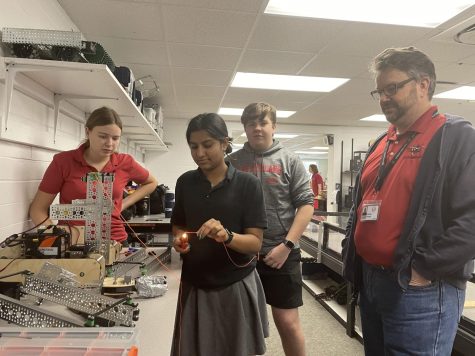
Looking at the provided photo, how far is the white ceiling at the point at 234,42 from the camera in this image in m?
2.57

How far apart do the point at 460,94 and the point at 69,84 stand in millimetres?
5298

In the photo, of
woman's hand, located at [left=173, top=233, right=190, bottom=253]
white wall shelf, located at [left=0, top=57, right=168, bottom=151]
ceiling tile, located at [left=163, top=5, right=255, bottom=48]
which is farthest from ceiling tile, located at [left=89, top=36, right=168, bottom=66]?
woman's hand, located at [left=173, top=233, right=190, bottom=253]

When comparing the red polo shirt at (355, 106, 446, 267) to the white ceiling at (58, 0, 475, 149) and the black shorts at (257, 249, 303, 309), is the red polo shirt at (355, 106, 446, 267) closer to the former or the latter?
the black shorts at (257, 249, 303, 309)

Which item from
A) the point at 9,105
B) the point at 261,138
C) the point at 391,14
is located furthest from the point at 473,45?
the point at 9,105

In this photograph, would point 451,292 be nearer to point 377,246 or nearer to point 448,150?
point 377,246

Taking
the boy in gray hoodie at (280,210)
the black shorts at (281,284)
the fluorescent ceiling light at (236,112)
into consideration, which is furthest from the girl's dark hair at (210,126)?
the fluorescent ceiling light at (236,112)


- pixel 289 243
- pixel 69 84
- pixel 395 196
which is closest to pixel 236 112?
pixel 69 84

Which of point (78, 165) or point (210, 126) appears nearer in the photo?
point (210, 126)

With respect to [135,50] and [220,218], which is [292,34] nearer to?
[135,50]

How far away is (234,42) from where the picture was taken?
312 cm

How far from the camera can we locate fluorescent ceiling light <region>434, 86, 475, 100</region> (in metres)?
4.73

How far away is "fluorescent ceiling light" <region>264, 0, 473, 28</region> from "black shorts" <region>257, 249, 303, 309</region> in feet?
5.95

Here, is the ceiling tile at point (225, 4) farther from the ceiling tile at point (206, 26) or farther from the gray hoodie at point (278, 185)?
the gray hoodie at point (278, 185)

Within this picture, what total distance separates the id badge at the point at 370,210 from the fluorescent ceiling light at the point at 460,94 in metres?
4.41
